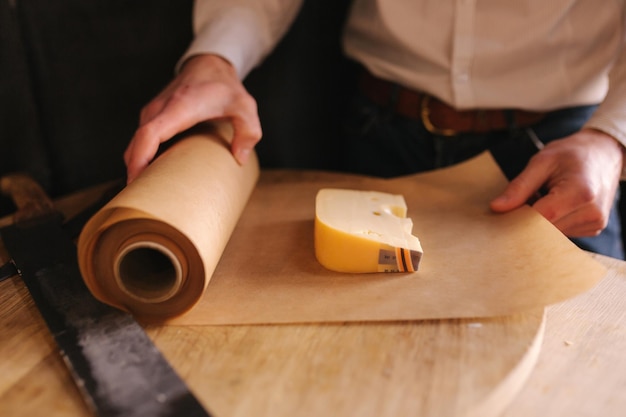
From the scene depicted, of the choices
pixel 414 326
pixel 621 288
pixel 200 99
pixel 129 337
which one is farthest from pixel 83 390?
pixel 621 288

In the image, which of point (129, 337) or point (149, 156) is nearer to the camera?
point (129, 337)

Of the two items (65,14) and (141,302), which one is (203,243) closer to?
(141,302)

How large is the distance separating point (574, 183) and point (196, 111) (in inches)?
27.2

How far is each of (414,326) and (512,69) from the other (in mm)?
757

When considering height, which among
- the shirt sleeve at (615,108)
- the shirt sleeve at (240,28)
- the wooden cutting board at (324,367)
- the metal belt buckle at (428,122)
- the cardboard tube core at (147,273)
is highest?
the shirt sleeve at (240,28)

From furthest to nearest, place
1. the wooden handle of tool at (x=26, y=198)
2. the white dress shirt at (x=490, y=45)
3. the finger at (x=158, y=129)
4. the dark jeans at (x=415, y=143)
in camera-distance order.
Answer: the dark jeans at (x=415, y=143) → the white dress shirt at (x=490, y=45) → the wooden handle of tool at (x=26, y=198) → the finger at (x=158, y=129)

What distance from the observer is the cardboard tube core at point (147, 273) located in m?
0.82

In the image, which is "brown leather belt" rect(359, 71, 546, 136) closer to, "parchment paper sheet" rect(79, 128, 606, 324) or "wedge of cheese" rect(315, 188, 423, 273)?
"parchment paper sheet" rect(79, 128, 606, 324)

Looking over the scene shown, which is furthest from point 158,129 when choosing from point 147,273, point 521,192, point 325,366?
point 521,192

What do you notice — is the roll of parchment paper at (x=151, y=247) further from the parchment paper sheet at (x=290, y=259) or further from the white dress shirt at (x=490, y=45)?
the white dress shirt at (x=490, y=45)

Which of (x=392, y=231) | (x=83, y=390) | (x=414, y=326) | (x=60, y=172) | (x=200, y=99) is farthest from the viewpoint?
(x=60, y=172)

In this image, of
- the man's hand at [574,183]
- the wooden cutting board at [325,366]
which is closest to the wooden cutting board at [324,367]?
the wooden cutting board at [325,366]

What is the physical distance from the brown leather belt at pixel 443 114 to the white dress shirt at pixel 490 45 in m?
0.04

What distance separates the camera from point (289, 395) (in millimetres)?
686
